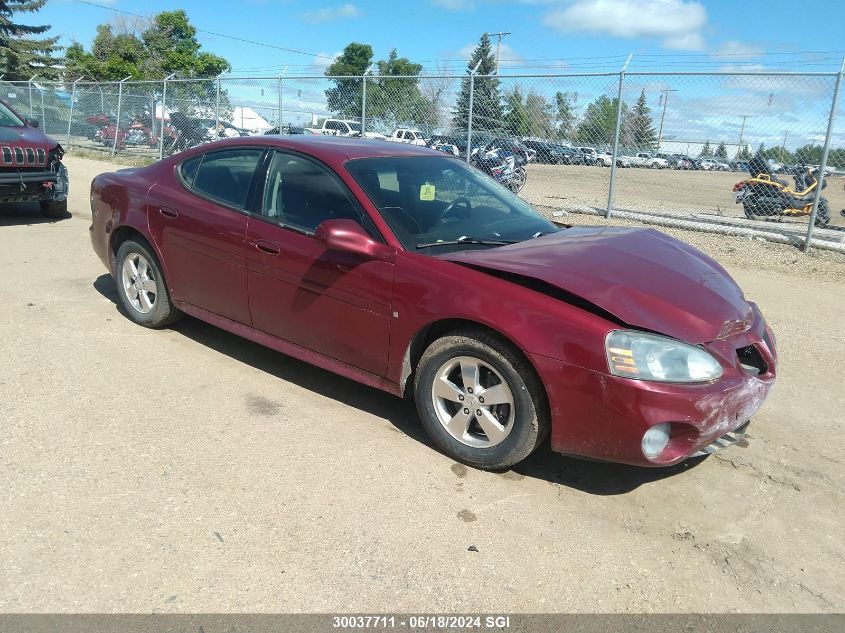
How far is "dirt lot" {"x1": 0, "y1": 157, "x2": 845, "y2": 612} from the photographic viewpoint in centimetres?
262

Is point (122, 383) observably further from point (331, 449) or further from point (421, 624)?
point (421, 624)

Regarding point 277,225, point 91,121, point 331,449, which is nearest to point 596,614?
point 331,449

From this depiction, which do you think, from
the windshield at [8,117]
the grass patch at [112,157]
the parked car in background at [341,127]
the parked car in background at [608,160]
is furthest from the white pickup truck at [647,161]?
the grass patch at [112,157]

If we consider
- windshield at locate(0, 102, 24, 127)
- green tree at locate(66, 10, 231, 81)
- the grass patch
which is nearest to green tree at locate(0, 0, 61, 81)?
green tree at locate(66, 10, 231, 81)

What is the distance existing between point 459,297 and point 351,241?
0.70 meters

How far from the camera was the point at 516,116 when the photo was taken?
11.9 m

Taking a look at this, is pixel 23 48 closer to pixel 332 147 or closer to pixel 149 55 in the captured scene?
pixel 149 55

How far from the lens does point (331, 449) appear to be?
3.64 m

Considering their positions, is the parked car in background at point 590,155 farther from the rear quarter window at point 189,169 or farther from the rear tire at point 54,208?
the rear tire at point 54,208

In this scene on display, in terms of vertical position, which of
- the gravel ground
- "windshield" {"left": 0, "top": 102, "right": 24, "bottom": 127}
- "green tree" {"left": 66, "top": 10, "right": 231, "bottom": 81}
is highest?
"green tree" {"left": 66, "top": 10, "right": 231, "bottom": 81}

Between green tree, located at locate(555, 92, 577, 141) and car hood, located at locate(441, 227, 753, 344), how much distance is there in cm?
757

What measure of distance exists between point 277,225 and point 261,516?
1841mm

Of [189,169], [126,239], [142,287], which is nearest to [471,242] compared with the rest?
[189,169]

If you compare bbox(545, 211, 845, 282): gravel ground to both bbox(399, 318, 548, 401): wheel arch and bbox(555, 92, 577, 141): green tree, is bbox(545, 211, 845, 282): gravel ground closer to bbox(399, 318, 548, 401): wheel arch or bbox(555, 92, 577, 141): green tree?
bbox(555, 92, 577, 141): green tree
